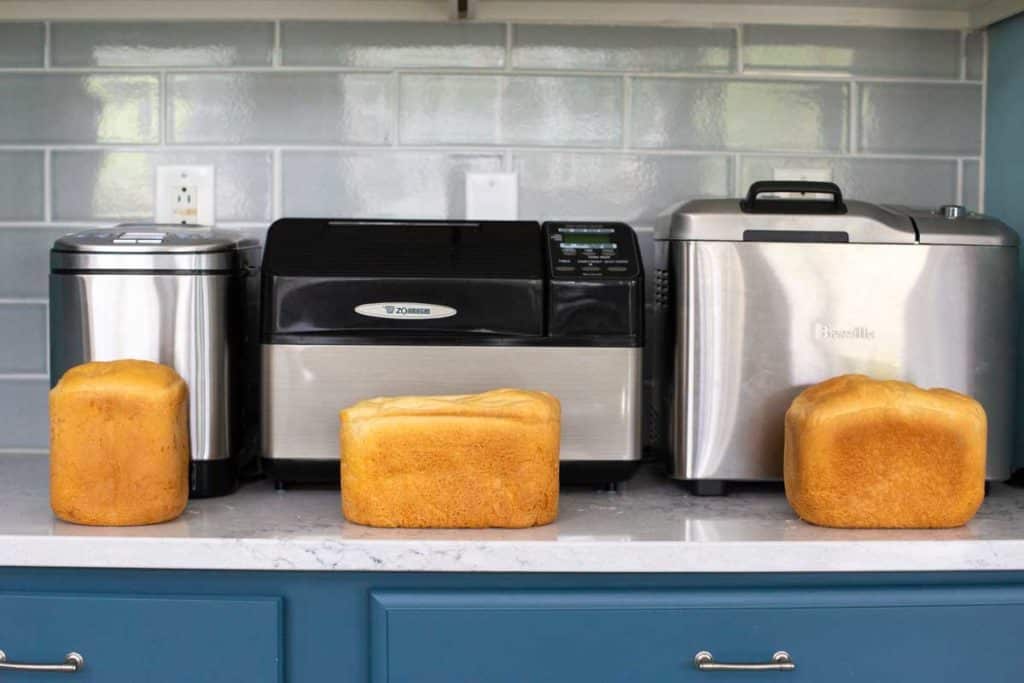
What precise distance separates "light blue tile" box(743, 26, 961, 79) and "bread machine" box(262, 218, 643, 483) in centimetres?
50

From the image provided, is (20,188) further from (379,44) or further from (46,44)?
(379,44)

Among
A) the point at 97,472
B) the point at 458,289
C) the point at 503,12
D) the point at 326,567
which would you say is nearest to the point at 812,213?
the point at 458,289

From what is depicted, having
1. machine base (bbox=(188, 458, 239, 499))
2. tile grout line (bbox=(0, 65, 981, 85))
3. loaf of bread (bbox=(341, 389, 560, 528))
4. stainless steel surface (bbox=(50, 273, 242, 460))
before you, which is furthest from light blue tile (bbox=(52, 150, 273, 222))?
loaf of bread (bbox=(341, 389, 560, 528))

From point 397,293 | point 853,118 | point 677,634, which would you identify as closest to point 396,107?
point 397,293

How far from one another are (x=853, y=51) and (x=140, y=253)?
0.99m

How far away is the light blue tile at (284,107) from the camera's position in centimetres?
158

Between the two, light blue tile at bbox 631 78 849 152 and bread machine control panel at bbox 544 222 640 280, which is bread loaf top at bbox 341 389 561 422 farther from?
light blue tile at bbox 631 78 849 152

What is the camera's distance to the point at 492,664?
107 cm

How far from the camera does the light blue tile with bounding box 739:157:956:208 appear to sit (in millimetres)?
1596

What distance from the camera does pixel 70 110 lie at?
5.21 ft

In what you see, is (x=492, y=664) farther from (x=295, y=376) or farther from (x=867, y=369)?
(x=867, y=369)

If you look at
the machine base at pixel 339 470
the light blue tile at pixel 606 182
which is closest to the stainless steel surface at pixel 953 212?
the light blue tile at pixel 606 182

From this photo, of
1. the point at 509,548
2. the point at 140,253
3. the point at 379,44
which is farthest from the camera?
the point at 379,44

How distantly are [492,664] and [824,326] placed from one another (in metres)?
0.53
